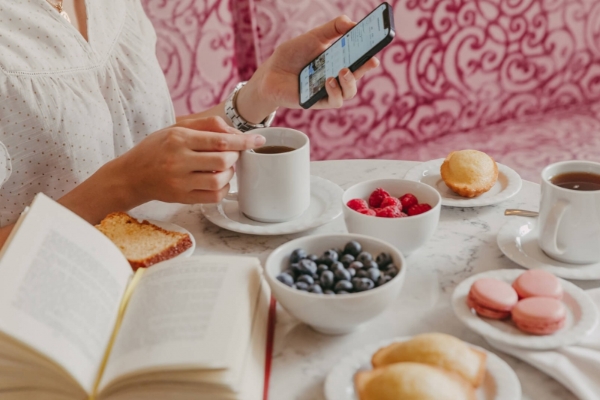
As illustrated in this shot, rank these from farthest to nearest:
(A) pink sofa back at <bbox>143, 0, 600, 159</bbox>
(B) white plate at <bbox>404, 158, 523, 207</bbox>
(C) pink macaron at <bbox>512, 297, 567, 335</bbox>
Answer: (A) pink sofa back at <bbox>143, 0, 600, 159</bbox> → (B) white plate at <bbox>404, 158, 523, 207</bbox> → (C) pink macaron at <bbox>512, 297, 567, 335</bbox>

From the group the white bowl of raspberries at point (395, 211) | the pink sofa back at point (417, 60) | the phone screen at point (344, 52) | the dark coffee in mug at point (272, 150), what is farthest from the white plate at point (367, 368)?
the pink sofa back at point (417, 60)

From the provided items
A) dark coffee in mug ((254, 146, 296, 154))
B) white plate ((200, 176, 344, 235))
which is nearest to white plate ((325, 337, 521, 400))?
white plate ((200, 176, 344, 235))

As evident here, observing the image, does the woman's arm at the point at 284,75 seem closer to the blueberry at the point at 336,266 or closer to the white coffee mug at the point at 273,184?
the white coffee mug at the point at 273,184

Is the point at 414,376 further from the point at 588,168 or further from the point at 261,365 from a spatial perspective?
the point at 588,168

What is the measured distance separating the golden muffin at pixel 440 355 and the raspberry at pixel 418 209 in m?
0.27

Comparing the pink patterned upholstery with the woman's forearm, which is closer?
the woman's forearm

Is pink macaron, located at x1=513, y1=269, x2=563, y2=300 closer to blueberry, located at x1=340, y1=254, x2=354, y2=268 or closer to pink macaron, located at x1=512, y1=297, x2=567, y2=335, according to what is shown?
pink macaron, located at x1=512, y1=297, x2=567, y2=335

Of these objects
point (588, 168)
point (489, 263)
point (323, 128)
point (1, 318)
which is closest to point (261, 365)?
point (1, 318)

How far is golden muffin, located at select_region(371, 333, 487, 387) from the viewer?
1.89 feet

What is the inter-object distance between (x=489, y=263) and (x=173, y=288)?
42 cm

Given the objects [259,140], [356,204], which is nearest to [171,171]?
[259,140]

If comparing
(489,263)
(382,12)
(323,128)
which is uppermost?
(382,12)

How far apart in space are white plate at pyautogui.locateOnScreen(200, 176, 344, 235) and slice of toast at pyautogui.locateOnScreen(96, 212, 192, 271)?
80 mm

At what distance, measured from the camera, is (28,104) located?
3.44ft
